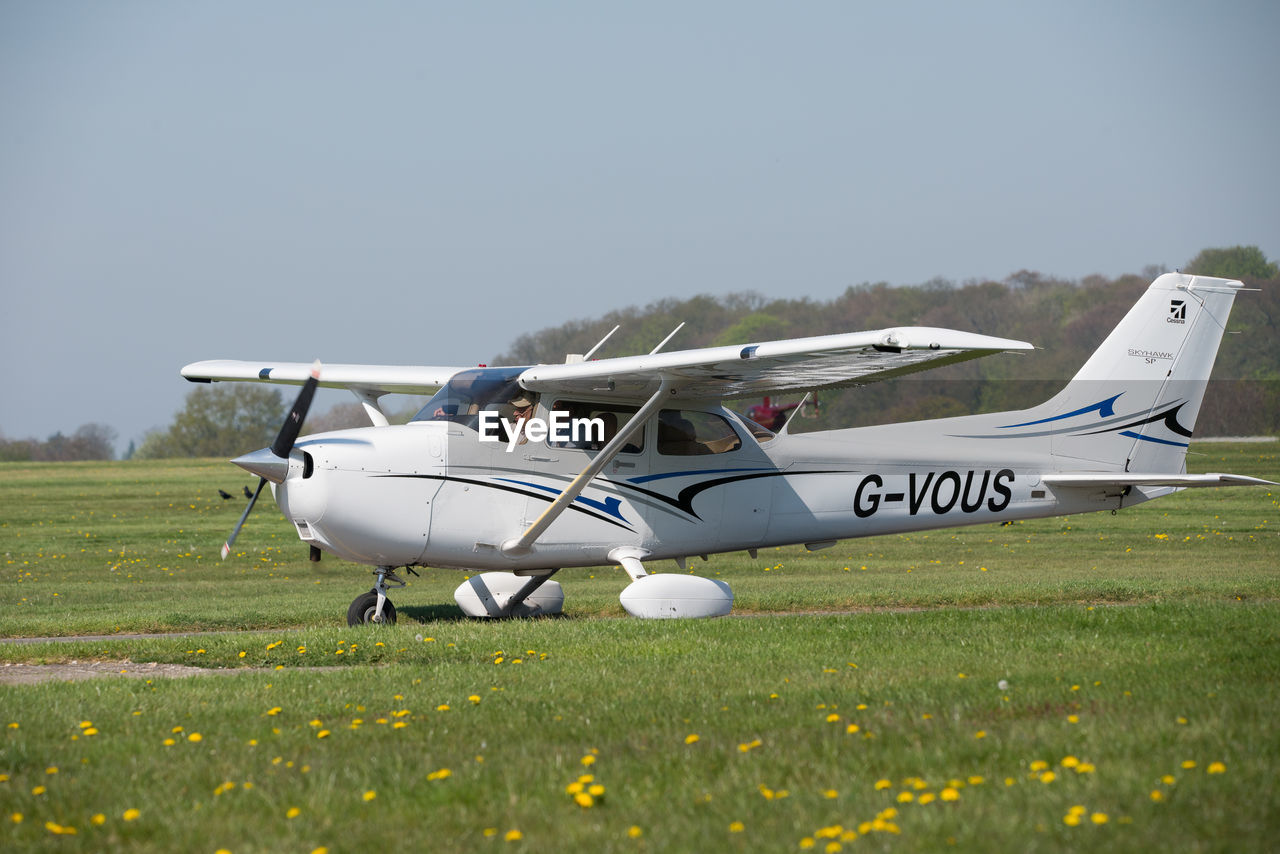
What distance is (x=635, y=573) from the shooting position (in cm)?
1192

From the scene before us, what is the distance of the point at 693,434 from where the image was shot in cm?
1238

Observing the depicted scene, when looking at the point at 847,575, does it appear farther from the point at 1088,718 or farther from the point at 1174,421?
the point at 1088,718

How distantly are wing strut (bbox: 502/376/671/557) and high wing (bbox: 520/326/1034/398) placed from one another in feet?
0.96

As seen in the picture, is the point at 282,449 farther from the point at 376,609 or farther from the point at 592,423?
the point at 592,423

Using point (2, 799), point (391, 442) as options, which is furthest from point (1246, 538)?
point (2, 799)

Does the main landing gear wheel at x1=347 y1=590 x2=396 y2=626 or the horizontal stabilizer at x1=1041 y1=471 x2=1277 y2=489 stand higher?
the horizontal stabilizer at x1=1041 y1=471 x2=1277 y2=489

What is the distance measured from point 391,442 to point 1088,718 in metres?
7.12

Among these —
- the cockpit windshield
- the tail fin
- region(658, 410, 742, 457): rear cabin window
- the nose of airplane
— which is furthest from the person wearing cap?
the tail fin

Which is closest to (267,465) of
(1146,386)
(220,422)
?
(1146,386)

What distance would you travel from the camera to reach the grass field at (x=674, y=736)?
4.49 meters

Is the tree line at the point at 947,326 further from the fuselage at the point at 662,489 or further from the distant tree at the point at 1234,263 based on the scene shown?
the fuselage at the point at 662,489

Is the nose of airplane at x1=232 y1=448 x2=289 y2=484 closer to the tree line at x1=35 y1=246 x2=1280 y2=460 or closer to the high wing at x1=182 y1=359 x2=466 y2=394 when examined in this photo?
the high wing at x1=182 y1=359 x2=466 y2=394

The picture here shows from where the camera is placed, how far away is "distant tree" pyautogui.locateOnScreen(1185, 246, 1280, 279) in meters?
58.5

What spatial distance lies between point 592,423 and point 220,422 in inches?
3075
